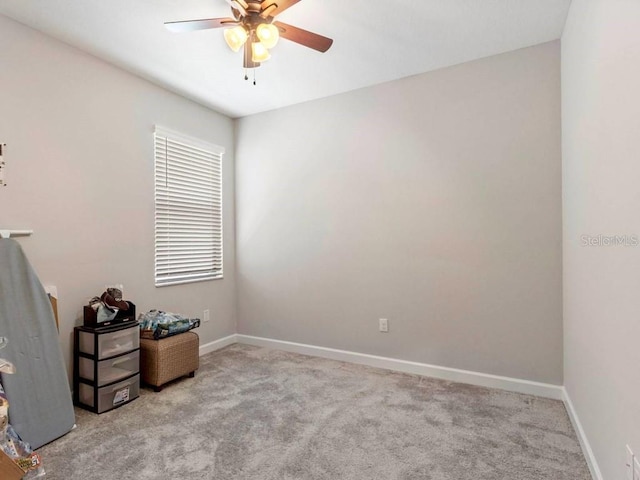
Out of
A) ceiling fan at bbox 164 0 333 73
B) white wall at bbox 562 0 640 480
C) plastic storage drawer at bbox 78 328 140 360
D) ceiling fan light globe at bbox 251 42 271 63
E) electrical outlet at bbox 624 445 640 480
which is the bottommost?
electrical outlet at bbox 624 445 640 480

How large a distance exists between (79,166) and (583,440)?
149 inches

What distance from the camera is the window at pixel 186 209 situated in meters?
3.32

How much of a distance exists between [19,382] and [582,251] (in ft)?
10.9

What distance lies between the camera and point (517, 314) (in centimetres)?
271

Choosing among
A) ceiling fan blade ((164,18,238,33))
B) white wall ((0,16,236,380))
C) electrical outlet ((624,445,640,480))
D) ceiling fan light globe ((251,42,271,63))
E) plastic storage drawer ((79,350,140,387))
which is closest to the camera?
electrical outlet ((624,445,640,480))

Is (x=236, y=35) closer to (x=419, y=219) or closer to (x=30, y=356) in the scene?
(x=419, y=219)

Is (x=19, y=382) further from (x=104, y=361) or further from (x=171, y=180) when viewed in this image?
(x=171, y=180)

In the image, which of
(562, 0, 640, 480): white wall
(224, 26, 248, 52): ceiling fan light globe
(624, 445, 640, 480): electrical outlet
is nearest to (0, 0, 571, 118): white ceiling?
(224, 26, 248, 52): ceiling fan light globe

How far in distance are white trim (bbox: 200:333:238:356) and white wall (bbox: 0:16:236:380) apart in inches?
19.1

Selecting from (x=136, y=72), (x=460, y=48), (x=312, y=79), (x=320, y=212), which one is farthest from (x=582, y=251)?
(x=136, y=72)

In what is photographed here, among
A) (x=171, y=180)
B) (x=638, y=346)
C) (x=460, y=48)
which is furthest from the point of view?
(x=171, y=180)

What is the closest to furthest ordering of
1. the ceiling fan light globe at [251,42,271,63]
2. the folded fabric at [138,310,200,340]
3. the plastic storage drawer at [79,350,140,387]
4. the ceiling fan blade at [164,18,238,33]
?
the ceiling fan blade at [164,18,238,33]
the ceiling fan light globe at [251,42,271,63]
the plastic storage drawer at [79,350,140,387]
the folded fabric at [138,310,200,340]

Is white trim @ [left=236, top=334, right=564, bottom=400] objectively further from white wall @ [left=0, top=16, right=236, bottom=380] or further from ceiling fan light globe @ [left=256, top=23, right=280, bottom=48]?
ceiling fan light globe @ [left=256, top=23, right=280, bottom=48]

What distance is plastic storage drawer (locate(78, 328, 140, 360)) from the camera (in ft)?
8.02
